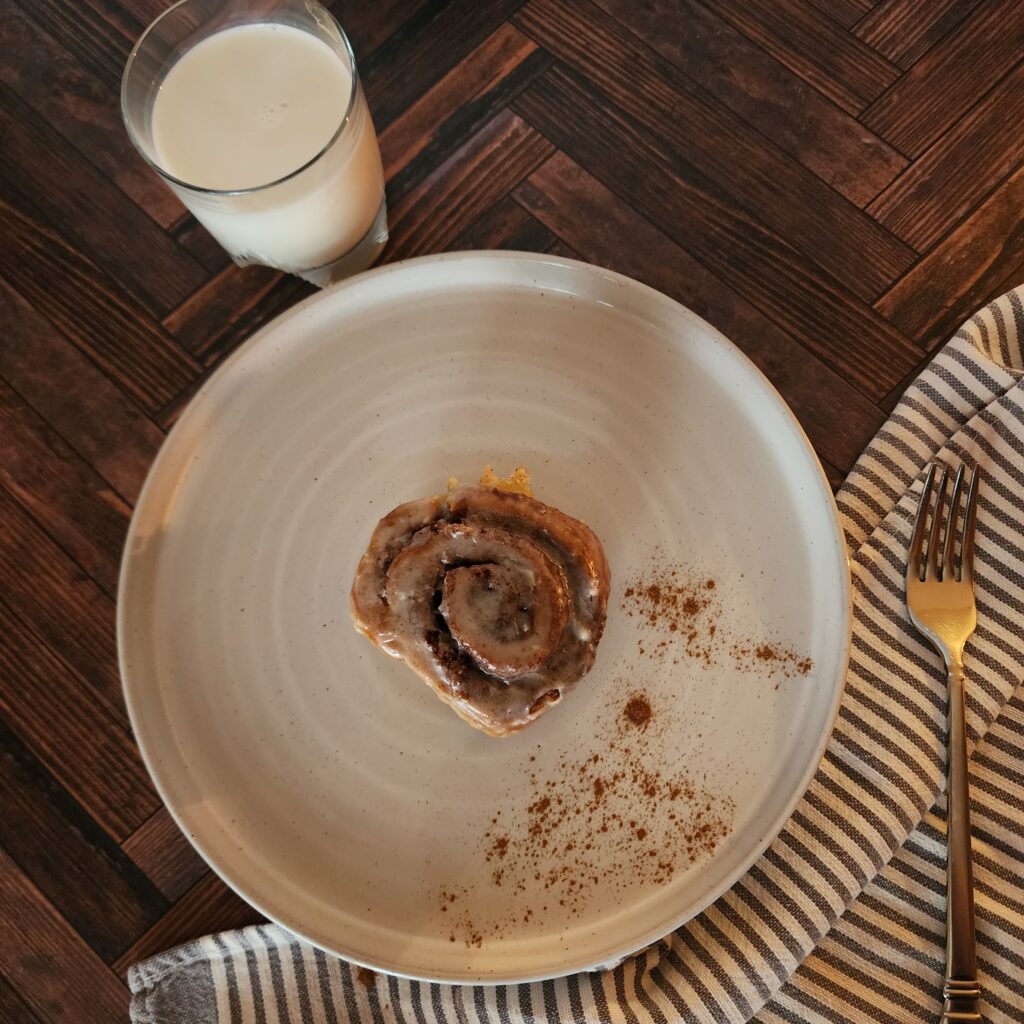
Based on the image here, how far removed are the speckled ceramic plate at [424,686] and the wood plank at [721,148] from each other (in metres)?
0.31

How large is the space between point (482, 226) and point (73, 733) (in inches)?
37.4

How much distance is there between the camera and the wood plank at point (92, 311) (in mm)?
1418

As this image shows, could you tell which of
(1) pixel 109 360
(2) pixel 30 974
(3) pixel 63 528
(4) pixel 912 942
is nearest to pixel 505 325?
(1) pixel 109 360

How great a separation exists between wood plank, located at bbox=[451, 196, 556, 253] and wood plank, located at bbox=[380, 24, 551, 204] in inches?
4.9

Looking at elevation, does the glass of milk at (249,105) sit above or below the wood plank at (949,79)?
above

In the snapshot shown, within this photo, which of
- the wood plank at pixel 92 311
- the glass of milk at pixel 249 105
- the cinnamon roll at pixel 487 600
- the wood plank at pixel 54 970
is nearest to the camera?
the cinnamon roll at pixel 487 600

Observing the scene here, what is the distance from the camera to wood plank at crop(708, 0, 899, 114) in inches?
57.8

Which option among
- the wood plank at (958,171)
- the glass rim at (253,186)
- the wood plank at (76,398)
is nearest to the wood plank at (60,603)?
the wood plank at (76,398)

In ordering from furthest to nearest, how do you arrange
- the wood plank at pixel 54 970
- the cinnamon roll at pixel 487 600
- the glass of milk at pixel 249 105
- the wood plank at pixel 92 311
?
1. the wood plank at pixel 92 311
2. the wood plank at pixel 54 970
3. the glass of milk at pixel 249 105
4. the cinnamon roll at pixel 487 600

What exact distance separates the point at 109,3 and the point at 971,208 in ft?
4.55

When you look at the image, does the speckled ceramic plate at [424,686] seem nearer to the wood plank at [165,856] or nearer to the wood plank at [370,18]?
the wood plank at [165,856]

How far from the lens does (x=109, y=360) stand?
4.66 feet

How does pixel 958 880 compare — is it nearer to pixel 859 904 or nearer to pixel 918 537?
pixel 859 904

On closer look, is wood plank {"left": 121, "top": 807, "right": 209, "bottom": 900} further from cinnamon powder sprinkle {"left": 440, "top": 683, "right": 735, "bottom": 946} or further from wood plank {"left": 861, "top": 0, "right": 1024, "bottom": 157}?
wood plank {"left": 861, "top": 0, "right": 1024, "bottom": 157}
